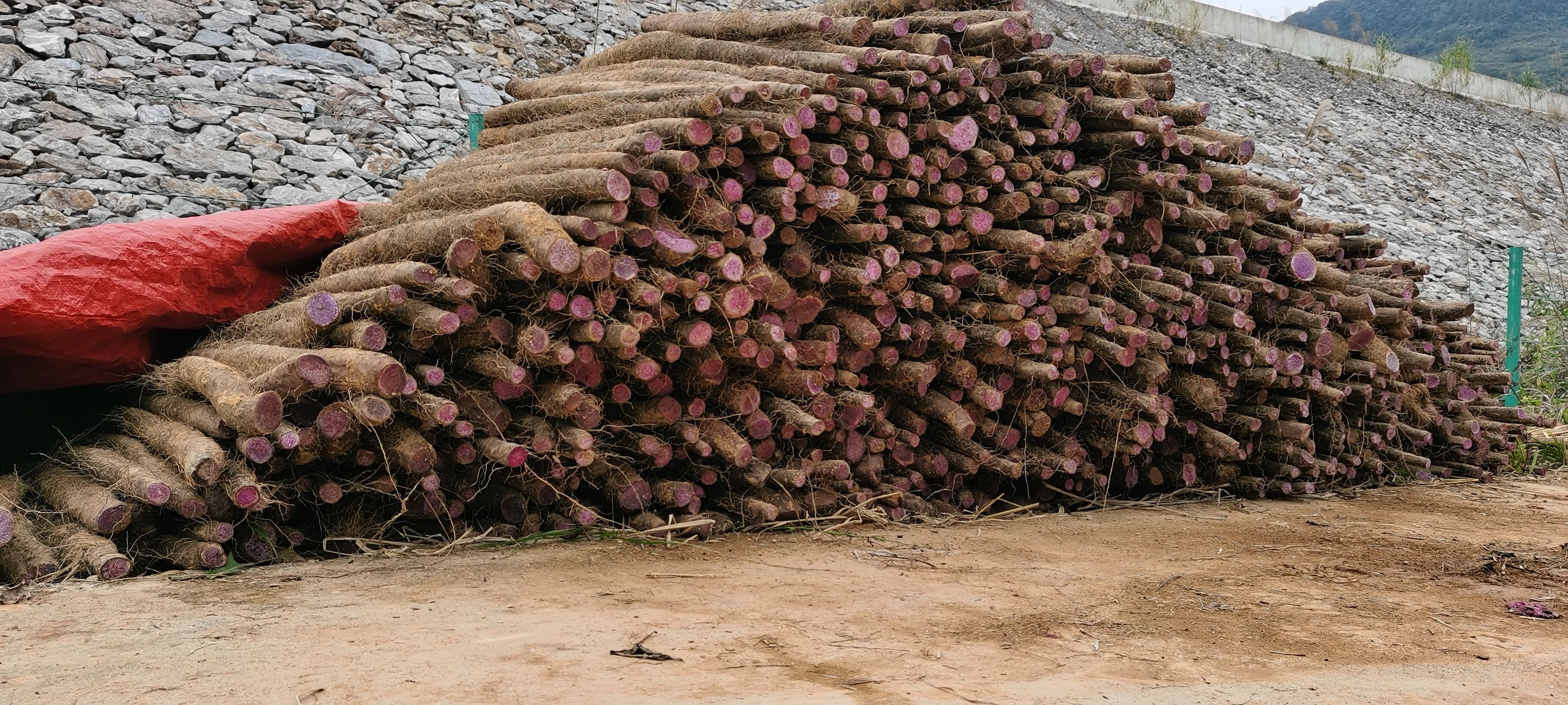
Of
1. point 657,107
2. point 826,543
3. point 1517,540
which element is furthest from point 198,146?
point 1517,540

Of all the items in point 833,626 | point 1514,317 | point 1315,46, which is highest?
point 1315,46

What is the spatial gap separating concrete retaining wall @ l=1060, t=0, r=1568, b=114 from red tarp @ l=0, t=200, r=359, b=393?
48.9 feet

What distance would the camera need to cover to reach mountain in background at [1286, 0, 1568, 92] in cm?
3675

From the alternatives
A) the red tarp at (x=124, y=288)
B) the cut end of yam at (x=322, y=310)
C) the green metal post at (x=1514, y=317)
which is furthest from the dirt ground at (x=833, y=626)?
the green metal post at (x=1514, y=317)

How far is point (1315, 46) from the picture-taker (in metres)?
20.7

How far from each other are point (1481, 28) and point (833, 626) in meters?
47.5

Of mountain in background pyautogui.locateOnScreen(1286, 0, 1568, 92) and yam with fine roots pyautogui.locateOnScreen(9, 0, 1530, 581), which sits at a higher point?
mountain in background pyautogui.locateOnScreen(1286, 0, 1568, 92)

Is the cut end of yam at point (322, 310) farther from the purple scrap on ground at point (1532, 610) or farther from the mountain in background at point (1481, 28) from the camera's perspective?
the mountain in background at point (1481, 28)

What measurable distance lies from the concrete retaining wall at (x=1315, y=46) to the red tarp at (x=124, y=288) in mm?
14916

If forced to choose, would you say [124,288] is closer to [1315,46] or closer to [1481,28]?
[1315,46]

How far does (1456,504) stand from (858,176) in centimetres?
344

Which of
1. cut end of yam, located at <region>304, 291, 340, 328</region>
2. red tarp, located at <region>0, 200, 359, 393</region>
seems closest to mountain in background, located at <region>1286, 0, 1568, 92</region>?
red tarp, located at <region>0, 200, 359, 393</region>

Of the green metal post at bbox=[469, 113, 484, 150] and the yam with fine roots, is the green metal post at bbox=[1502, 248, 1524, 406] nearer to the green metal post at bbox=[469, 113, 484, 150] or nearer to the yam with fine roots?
the yam with fine roots

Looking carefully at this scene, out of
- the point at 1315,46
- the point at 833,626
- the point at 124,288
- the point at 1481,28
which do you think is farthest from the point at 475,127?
the point at 1481,28
